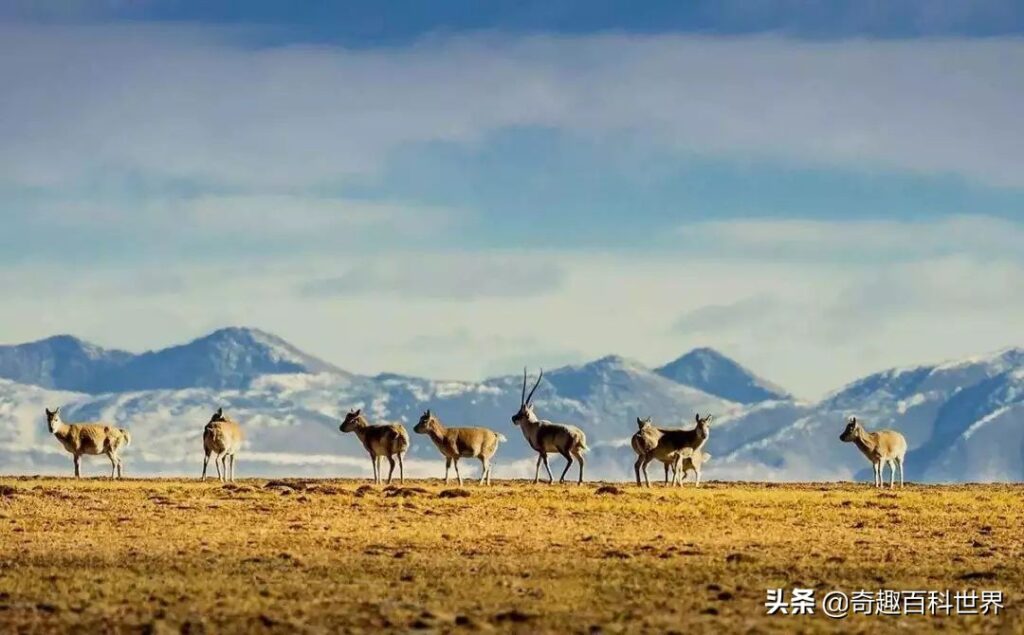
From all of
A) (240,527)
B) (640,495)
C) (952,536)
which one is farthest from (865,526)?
(240,527)

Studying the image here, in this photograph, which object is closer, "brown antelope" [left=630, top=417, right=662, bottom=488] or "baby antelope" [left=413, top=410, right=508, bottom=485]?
"baby antelope" [left=413, top=410, right=508, bottom=485]

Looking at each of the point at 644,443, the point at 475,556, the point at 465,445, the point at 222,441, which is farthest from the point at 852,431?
the point at 475,556

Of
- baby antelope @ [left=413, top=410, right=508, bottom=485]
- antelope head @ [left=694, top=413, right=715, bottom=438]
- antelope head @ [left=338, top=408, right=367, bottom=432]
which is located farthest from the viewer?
antelope head @ [left=338, top=408, right=367, bottom=432]

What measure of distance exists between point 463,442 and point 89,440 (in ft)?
39.1

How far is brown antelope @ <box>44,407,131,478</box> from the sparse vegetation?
21.1ft

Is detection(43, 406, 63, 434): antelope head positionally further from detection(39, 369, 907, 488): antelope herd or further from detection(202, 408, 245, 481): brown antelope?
detection(202, 408, 245, 481): brown antelope

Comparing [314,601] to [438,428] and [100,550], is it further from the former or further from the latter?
[438,428]

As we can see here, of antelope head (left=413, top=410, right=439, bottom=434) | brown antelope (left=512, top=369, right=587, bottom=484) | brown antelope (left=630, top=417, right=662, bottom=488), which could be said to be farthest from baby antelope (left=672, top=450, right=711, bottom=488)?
antelope head (left=413, top=410, right=439, bottom=434)

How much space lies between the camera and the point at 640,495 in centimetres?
5534

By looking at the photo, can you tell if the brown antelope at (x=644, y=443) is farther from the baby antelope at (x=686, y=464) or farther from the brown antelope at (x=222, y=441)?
the brown antelope at (x=222, y=441)

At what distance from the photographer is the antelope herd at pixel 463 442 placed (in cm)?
6247

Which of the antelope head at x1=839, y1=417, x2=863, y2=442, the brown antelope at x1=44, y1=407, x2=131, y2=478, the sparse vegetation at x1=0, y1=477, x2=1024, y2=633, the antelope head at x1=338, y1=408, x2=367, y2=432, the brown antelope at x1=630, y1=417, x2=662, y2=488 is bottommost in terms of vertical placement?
the sparse vegetation at x1=0, y1=477, x2=1024, y2=633

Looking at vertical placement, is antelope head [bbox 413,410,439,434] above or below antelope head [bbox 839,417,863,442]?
below

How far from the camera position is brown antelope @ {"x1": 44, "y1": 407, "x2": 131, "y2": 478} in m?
64.6
